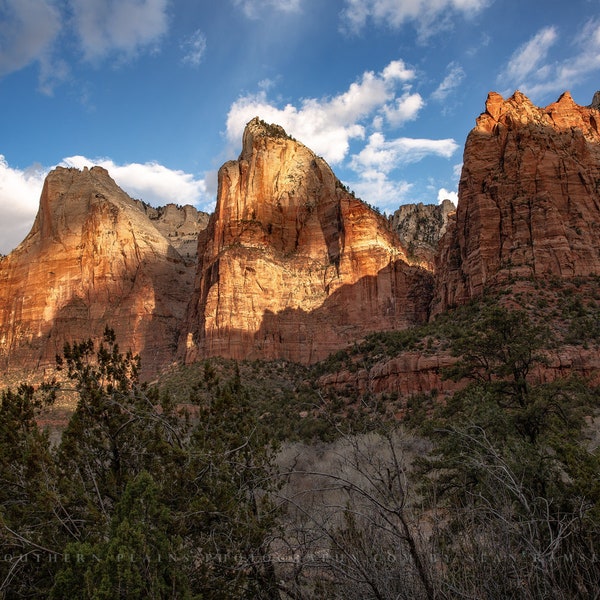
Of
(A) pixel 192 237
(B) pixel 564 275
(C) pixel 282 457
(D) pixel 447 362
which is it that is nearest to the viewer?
(C) pixel 282 457

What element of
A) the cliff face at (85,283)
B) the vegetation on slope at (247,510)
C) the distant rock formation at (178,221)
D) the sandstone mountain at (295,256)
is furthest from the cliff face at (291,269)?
the vegetation on slope at (247,510)

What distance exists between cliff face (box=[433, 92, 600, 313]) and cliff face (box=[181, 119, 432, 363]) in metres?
10.3

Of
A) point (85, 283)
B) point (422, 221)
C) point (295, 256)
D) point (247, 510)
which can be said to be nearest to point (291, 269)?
point (295, 256)

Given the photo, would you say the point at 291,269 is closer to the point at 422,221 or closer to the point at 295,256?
the point at 295,256

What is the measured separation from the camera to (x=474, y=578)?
507 cm

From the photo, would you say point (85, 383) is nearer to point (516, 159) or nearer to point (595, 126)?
point (516, 159)

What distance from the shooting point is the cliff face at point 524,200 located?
45.8 metres

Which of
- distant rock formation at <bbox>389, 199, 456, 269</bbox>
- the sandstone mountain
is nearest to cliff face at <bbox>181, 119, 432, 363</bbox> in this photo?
the sandstone mountain

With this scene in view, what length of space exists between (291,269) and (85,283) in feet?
114

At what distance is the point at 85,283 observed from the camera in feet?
267

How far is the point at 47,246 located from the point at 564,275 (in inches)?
2947

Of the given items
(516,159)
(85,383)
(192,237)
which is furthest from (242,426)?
(192,237)

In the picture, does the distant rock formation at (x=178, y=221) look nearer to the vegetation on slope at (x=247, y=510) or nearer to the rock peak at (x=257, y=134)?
the rock peak at (x=257, y=134)

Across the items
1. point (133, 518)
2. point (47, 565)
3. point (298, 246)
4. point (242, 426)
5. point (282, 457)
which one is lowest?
point (282, 457)
